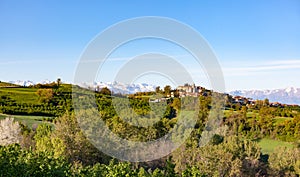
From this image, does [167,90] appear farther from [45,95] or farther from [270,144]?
[45,95]

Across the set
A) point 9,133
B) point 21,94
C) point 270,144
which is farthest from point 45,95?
point 270,144

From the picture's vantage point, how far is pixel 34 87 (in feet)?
172

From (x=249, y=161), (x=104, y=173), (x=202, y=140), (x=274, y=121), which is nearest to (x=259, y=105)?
(x=274, y=121)

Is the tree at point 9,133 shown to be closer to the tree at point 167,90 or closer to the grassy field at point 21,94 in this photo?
the tree at point 167,90

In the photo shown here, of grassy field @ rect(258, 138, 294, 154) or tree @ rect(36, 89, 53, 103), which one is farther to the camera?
tree @ rect(36, 89, 53, 103)

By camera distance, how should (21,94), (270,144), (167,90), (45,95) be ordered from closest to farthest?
(167,90)
(270,144)
(45,95)
(21,94)

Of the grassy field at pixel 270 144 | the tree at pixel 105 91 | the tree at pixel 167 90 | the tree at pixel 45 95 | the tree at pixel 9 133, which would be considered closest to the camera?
the tree at pixel 9 133

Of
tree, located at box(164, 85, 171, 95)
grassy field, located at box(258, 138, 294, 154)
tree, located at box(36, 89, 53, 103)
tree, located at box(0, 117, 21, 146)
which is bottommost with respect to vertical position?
grassy field, located at box(258, 138, 294, 154)

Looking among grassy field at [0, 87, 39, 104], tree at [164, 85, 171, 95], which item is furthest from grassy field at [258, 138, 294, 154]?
grassy field at [0, 87, 39, 104]

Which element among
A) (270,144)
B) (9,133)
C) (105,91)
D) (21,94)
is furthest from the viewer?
(21,94)

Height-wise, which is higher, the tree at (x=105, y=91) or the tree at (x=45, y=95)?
the tree at (x=45, y=95)

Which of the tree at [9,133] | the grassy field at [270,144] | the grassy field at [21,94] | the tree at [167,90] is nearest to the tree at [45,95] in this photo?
the grassy field at [21,94]

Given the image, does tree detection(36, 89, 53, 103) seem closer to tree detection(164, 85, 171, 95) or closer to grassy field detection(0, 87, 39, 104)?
grassy field detection(0, 87, 39, 104)

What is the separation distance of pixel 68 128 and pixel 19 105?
22.0 meters
